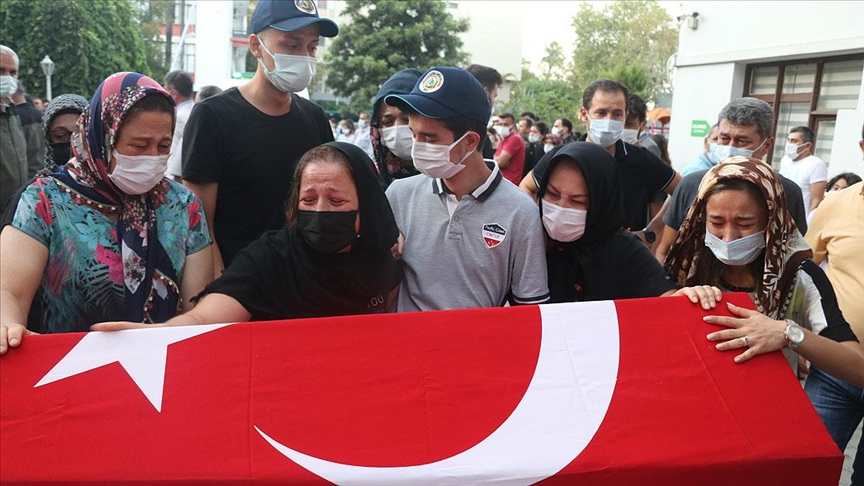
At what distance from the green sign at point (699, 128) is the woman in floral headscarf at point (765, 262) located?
12.0 metres

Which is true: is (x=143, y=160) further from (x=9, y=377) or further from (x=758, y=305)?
(x=758, y=305)

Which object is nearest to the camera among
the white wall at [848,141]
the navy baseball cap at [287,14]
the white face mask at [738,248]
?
the white face mask at [738,248]

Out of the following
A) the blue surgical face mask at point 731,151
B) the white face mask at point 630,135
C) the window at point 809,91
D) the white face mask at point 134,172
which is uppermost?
the window at point 809,91

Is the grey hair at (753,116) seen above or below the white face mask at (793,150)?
above

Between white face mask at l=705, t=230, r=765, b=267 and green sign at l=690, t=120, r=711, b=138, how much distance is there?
12.1 meters

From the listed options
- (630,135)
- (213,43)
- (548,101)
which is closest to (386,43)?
(213,43)

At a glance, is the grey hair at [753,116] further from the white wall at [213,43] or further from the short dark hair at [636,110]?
the white wall at [213,43]

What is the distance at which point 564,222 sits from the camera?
8.57 ft

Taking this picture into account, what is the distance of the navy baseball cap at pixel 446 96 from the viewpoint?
2605mm

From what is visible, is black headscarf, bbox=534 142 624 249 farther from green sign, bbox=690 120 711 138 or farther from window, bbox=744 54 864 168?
green sign, bbox=690 120 711 138

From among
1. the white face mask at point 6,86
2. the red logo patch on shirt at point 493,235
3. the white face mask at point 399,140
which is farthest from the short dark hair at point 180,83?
the red logo patch on shirt at point 493,235

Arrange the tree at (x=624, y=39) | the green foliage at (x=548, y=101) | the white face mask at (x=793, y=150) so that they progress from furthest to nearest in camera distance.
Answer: the tree at (x=624, y=39) < the green foliage at (x=548, y=101) < the white face mask at (x=793, y=150)

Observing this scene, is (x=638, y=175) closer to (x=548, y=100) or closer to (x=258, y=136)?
(x=258, y=136)

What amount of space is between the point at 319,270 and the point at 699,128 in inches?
520
